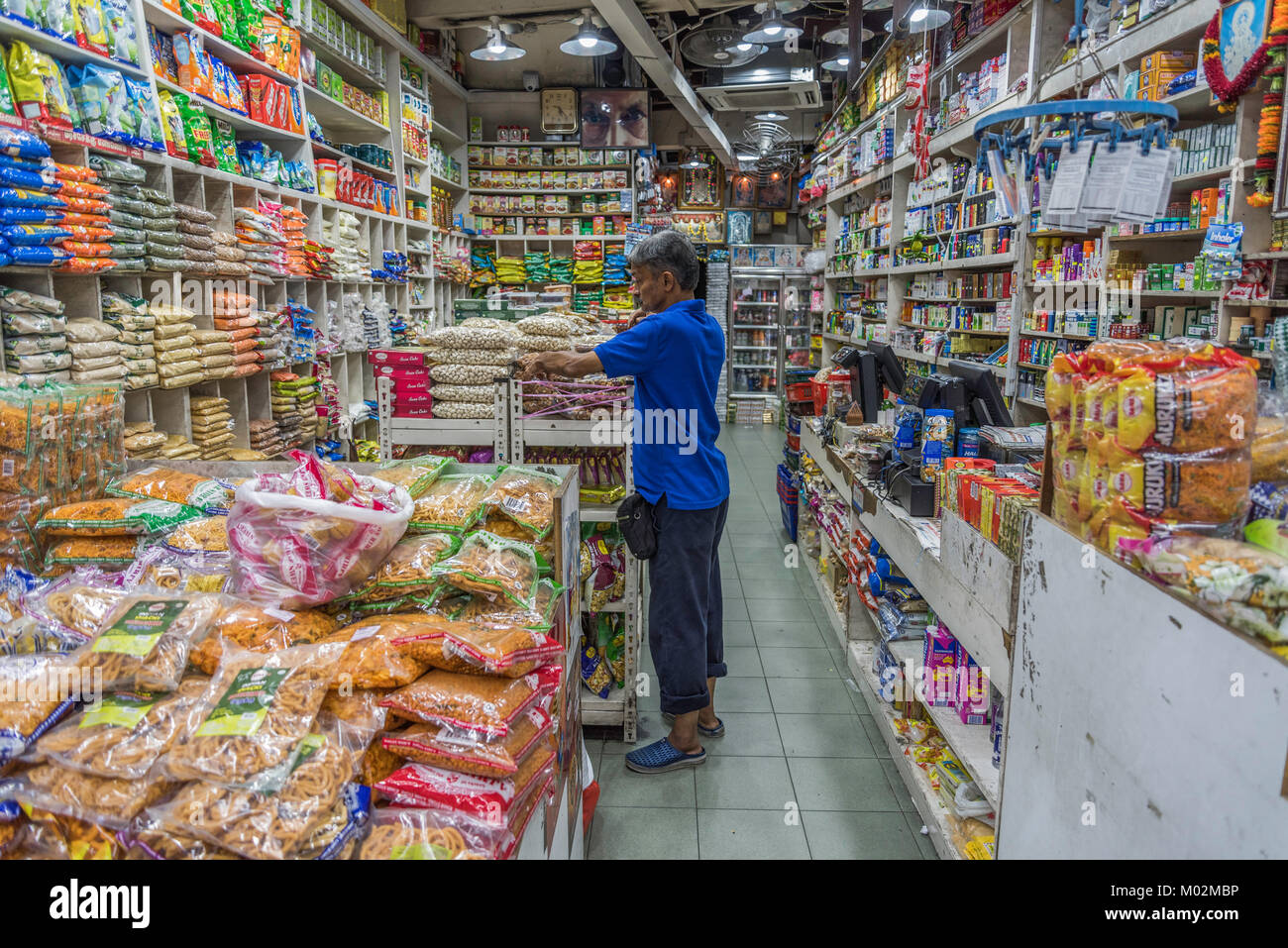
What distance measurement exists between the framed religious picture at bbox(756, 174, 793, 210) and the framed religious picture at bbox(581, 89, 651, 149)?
469 centimetres

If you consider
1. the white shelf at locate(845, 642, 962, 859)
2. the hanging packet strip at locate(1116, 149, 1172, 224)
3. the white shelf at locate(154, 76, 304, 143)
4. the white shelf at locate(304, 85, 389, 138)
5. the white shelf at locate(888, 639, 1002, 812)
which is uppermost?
the white shelf at locate(304, 85, 389, 138)

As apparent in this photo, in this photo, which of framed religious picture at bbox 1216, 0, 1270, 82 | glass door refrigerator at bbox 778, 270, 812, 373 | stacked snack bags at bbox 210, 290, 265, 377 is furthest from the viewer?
glass door refrigerator at bbox 778, 270, 812, 373

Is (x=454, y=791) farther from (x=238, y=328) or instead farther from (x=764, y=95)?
(x=764, y=95)

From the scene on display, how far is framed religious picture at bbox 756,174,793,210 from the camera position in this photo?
14.5m

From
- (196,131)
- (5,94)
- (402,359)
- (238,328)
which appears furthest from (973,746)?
(196,131)

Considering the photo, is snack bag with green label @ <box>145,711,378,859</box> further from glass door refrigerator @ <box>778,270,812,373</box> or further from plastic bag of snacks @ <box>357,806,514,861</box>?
glass door refrigerator @ <box>778,270,812,373</box>

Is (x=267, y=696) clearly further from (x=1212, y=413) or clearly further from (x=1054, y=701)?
(x=1212, y=413)

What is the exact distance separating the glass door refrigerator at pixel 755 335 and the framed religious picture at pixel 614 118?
12.6ft

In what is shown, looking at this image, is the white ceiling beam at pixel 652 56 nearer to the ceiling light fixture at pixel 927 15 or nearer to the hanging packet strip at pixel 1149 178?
the ceiling light fixture at pixel 927 15

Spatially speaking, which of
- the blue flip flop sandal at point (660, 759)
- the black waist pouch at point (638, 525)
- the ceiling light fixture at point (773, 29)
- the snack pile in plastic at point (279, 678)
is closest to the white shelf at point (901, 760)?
the blue flip flop sandal at point (660, 759)

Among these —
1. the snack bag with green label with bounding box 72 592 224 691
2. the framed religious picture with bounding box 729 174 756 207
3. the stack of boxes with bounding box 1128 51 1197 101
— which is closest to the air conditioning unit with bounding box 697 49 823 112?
the framed religious picture with bounding box 729 174 756 207

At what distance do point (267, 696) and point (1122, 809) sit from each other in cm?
142

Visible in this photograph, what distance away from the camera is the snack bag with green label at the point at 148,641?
135 centimetres

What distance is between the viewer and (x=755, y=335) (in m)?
14.2
